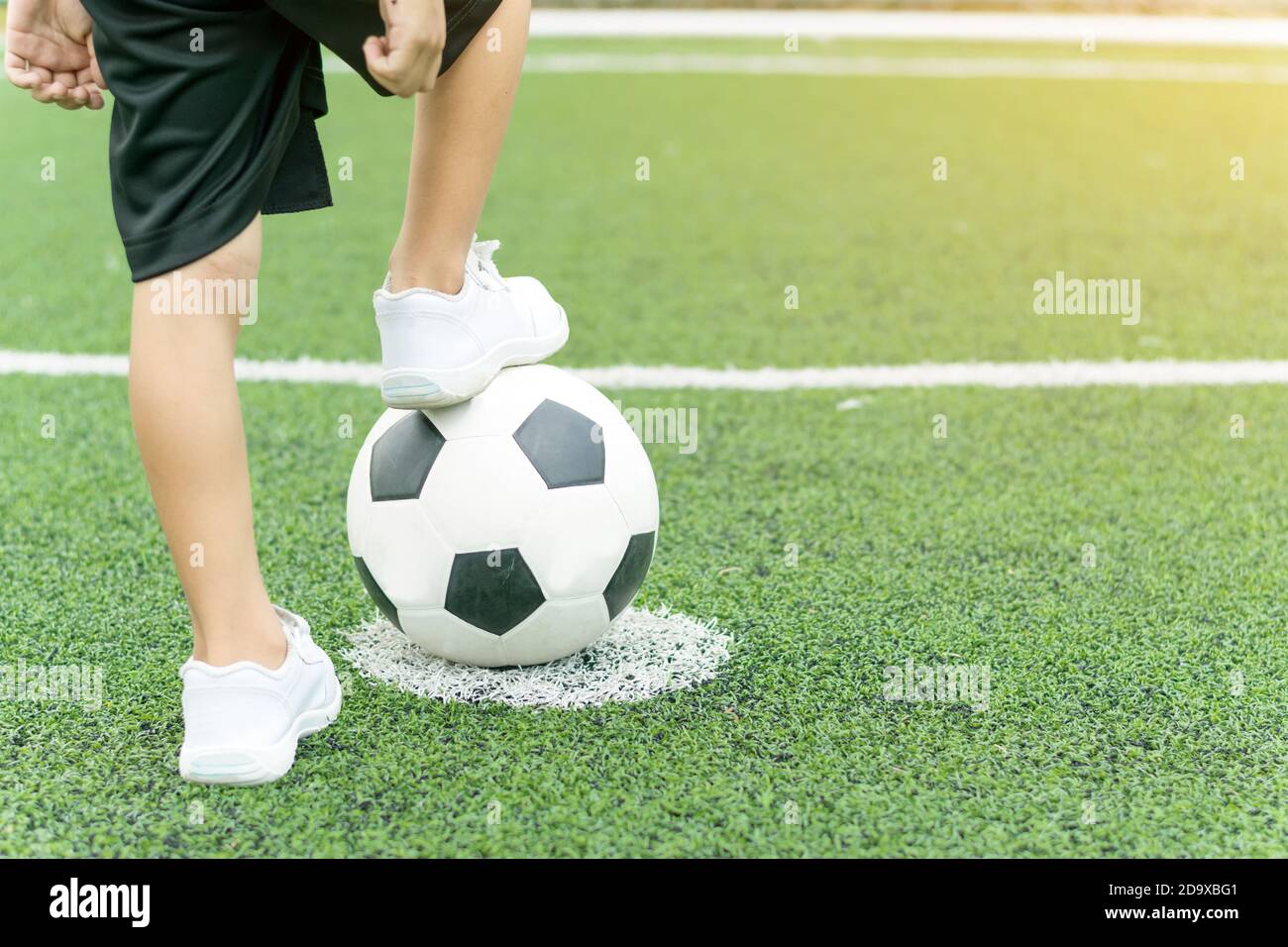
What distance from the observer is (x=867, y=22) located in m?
14.0

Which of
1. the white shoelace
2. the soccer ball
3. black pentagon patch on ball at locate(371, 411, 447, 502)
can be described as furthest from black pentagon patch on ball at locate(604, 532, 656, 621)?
the white shoelace

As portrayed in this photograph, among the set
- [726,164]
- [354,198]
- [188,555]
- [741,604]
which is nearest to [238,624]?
[188,555]

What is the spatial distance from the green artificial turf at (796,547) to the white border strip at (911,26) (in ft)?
21.3

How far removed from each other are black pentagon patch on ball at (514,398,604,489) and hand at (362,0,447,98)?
2.24ft

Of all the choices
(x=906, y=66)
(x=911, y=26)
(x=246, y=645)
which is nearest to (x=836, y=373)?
(x=246, y=645)

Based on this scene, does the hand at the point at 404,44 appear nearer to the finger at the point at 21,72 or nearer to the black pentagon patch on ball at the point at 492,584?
the finger at the point at 21,72

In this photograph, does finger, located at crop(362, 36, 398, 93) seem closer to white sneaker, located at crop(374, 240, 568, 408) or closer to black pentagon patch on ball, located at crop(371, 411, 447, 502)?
white sneaker, located at crop(374, 240, 568, 408)

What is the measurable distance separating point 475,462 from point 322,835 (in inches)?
27.5

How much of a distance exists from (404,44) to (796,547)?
61.7 inches

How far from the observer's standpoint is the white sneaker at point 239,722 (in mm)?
2176

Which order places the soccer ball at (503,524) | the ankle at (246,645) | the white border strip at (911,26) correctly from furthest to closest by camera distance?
the white border strip at (911,26) < the soccer ball at (503,524) < the ankle at (246,645)

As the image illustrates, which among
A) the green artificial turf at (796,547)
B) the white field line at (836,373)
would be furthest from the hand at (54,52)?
the white field line at (836,373)

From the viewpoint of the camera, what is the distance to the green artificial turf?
7.02 feet
